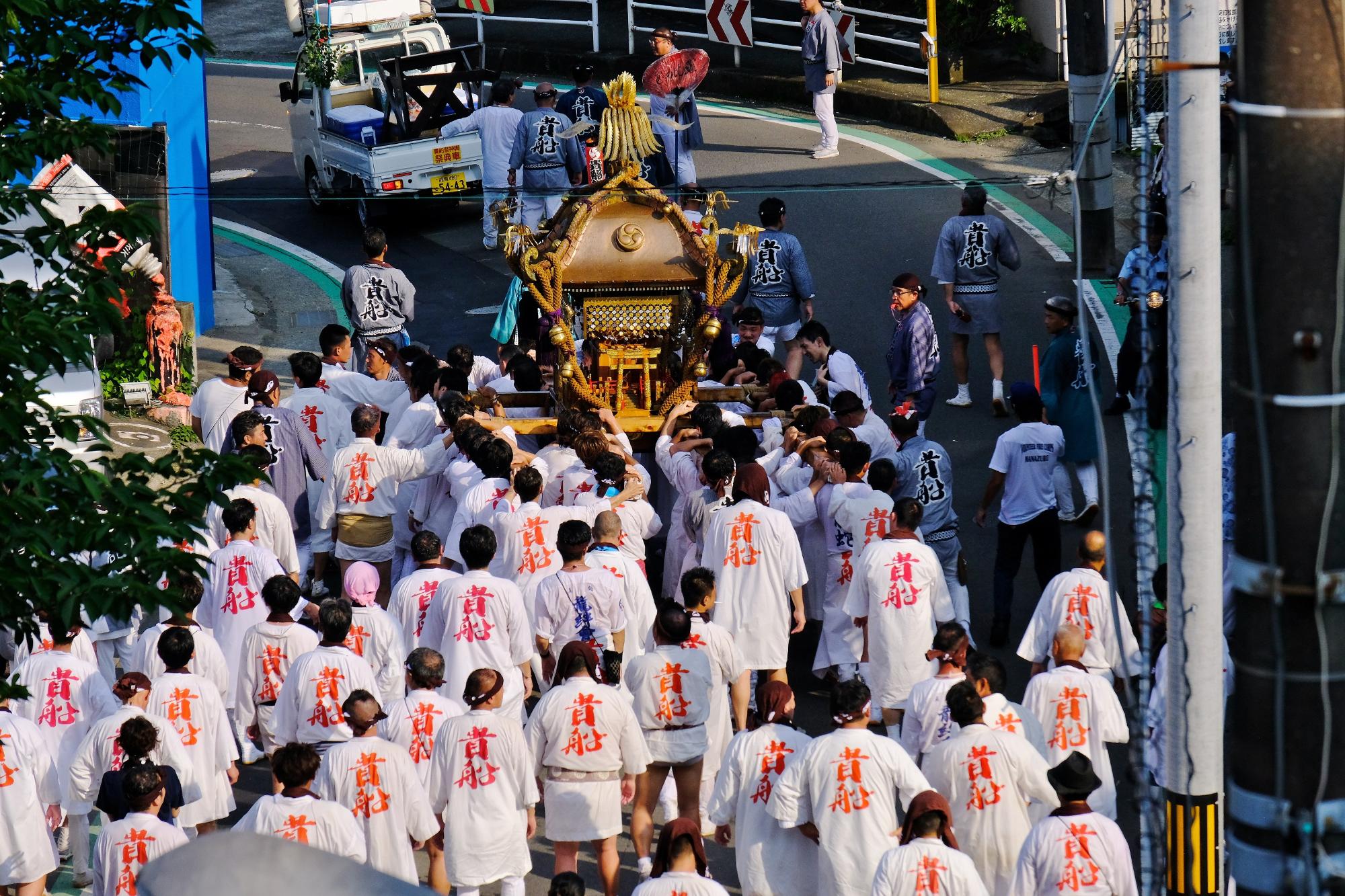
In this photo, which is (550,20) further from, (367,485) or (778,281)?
(367,485)

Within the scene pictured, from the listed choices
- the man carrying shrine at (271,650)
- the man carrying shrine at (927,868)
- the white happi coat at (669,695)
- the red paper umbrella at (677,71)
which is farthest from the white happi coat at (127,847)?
the red paper umbrella at (677,71)

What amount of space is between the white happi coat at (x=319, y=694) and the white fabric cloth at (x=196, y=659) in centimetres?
59

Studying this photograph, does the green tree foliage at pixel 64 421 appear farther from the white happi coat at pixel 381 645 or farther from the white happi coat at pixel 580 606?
the white happi coat at pixel 580 606

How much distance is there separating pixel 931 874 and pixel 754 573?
3472 millimetres

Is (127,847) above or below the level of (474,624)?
below

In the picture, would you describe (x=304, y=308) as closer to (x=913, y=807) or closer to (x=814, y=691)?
A: (x=814, y=691)

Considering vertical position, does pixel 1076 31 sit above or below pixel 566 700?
above

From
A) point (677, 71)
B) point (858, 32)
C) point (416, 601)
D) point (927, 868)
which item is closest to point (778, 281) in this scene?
point (677, 71)

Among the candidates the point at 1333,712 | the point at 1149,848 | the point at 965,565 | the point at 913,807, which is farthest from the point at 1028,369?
the point at 1333,712

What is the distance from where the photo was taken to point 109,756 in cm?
925

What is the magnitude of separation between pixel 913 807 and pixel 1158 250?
671cm

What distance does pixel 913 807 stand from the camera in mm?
7922

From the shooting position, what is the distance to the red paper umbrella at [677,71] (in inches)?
568

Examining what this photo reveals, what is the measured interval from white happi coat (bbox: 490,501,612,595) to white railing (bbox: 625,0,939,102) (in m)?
12.7
